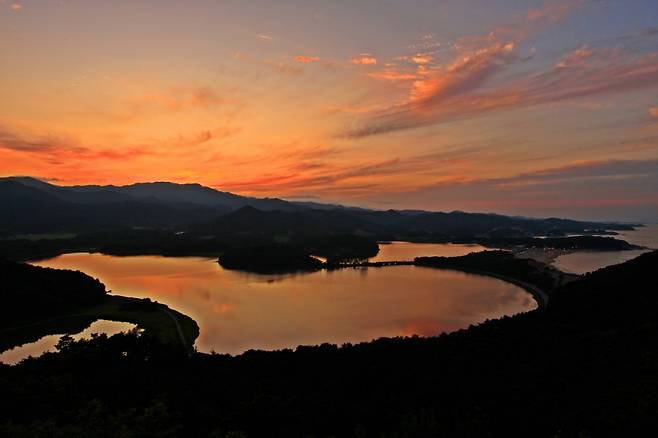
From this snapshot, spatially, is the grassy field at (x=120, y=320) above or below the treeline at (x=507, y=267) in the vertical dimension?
below

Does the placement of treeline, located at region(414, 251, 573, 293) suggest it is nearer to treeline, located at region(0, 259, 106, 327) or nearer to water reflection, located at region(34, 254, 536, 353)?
water reflection, located at region(34, 254, 536, 353)

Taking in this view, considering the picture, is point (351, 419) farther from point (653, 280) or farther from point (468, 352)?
point (653, 280)

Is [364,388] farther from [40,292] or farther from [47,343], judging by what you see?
[40,292]

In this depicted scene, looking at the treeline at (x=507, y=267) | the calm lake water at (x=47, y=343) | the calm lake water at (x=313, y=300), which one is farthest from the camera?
the treeline at (x=507, y=267)

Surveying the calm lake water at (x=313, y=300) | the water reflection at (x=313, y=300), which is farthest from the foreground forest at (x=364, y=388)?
the calm lake water at (x=313, y=300)

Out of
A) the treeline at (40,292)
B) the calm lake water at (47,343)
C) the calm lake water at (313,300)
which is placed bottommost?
the calm lake water at (47,343)

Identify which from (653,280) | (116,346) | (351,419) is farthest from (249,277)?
(351,419)

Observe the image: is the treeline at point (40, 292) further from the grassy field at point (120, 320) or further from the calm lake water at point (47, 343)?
the calm lake water at point (47, 343)
